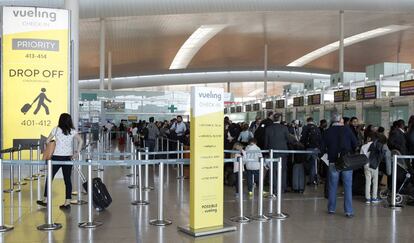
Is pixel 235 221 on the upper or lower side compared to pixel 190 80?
lower

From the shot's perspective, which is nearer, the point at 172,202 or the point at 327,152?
Result: the point at 327,152

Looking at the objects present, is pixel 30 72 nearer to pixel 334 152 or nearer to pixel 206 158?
pixel 206 158

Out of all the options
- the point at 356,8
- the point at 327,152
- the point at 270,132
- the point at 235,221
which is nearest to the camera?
the point at 235,221

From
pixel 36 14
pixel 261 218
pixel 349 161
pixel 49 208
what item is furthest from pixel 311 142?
pixel 36 14

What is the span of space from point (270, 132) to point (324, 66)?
118ft

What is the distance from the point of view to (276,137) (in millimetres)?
9141

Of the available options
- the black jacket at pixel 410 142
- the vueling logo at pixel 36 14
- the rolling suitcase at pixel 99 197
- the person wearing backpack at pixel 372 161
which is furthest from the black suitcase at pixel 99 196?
the black jacket at pixel 410 142

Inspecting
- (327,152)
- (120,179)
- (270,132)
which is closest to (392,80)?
(270,132)

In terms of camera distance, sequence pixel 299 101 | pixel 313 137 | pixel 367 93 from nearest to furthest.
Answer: pixel 313 137, pixel 367 93, pixel 299 101

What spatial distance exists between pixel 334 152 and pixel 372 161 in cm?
148

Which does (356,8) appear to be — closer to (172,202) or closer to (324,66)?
(172,202)

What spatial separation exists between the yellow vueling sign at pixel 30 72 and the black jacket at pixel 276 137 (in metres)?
5.19

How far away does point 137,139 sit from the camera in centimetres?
2014

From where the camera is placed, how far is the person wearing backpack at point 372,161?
26.9ft
